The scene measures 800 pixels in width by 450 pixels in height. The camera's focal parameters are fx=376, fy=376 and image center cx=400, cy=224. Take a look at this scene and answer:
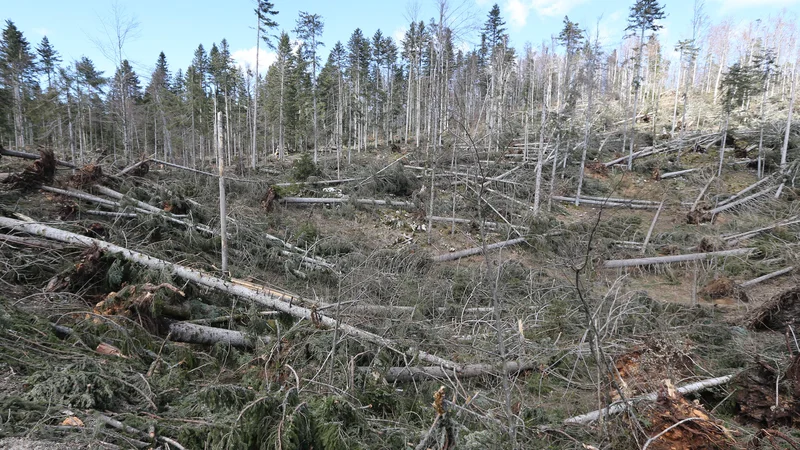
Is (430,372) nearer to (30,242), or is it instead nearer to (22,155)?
(30,242)

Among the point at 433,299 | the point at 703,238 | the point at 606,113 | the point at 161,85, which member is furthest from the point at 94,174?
the point at 606,113

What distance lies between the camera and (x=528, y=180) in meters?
17.3

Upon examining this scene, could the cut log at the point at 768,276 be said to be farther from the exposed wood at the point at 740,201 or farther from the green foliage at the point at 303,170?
the green foliage at the point at 303,170

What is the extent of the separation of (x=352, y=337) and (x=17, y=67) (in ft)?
129

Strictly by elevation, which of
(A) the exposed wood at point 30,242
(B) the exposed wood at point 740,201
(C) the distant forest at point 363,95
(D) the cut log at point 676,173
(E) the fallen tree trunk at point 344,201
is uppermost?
(C) the distant forest at point 363,95

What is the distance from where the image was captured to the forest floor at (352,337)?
2809mm

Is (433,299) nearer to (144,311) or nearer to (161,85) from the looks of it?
(144,311)

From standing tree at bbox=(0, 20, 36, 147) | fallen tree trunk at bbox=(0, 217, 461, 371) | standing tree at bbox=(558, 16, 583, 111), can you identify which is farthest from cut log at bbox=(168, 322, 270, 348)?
standing tree at bbox=(0, 20, 36, 147)

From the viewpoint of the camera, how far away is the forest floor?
2809 millimetres

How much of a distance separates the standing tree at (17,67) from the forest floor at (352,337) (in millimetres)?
24386

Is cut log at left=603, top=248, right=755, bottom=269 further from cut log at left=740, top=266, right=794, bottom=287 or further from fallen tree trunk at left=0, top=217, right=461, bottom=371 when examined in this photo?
fallen tree trunk at left=0, top=217, right=461, bottom=371

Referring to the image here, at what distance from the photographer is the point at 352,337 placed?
487cm

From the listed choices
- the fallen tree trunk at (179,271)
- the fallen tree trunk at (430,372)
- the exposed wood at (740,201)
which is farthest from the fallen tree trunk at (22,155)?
the exposed wood at (740,201)

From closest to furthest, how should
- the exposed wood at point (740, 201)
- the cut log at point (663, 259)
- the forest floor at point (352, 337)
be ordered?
the forest floor at point (352, 337) < the cut log at point (663, 259) < the exposed wood at point (740, 201)
